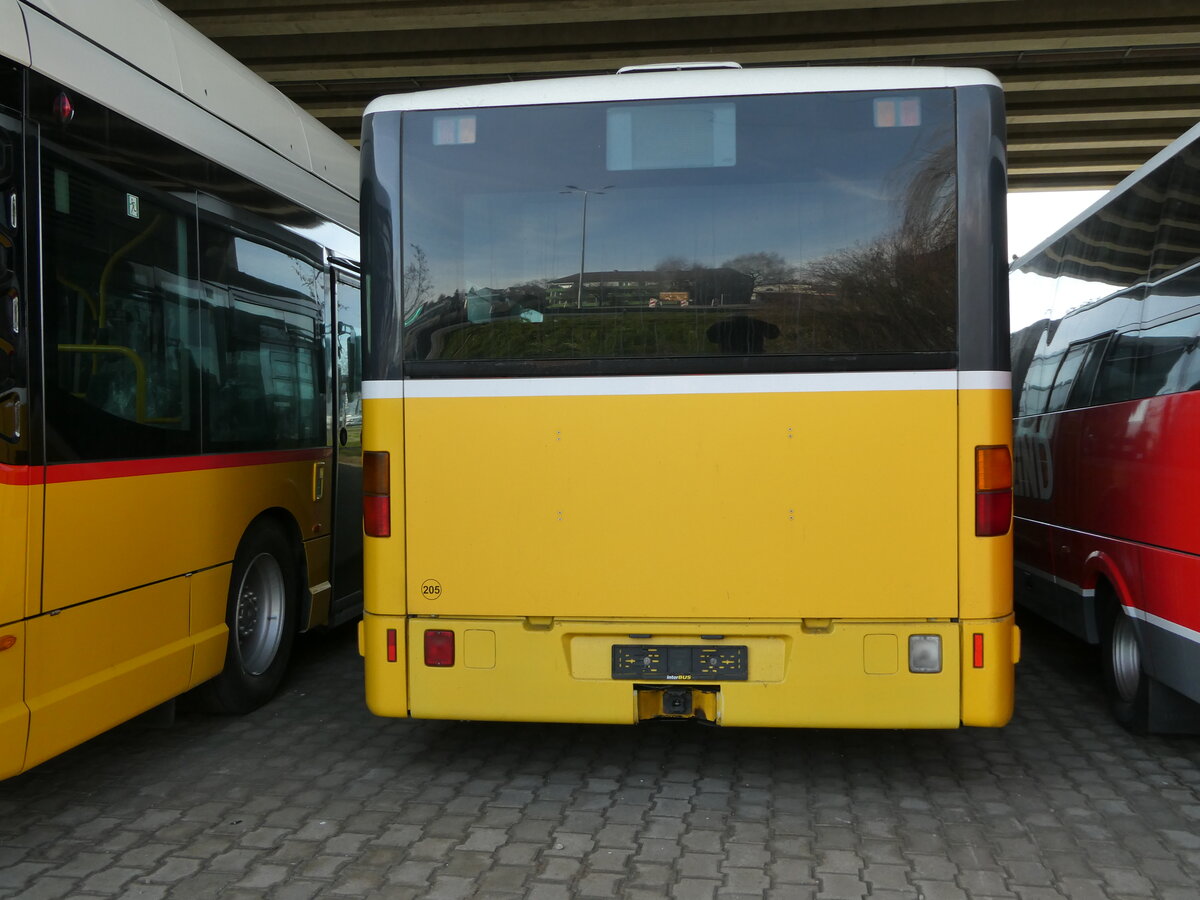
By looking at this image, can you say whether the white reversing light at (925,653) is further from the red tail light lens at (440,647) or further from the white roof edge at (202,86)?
the white roof edge at (202,86)

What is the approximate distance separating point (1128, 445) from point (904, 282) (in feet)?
6.26

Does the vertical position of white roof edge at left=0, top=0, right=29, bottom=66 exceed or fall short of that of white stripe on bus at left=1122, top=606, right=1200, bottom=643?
it exceeds it

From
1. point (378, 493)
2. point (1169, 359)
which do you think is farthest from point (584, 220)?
point (1169, 359)

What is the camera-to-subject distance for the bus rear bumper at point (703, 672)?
4.36 metres

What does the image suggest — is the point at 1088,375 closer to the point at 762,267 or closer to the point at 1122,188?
the point at 1122,188

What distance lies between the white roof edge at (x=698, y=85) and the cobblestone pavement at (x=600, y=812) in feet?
9.51

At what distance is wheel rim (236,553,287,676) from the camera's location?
6.00 metres

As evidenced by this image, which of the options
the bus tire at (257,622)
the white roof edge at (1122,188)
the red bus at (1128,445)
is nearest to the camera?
the red bus at (1128,445)

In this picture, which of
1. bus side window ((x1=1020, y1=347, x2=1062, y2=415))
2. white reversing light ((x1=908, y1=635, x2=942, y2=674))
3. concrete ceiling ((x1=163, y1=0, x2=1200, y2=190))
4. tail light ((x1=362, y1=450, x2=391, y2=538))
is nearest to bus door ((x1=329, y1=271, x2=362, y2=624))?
tail light ((x1=362, y1=450, x2=391, y2=538))

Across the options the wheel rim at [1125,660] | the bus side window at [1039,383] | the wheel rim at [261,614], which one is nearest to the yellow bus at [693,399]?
the wheel rim at [1125,660]

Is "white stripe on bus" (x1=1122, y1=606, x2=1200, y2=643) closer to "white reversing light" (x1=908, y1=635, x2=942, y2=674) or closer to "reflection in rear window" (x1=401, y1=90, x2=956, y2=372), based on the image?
"white reversing light" (x1=908, y1=635, x2=942, y2=674)

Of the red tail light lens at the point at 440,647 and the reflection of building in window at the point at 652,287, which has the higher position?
the reflection of building in window at the point at 652,287

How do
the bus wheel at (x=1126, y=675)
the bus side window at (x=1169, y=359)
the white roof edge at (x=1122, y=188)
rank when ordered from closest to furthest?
the bus side window at (x=1169, y=359)
the white roof edge at (x=1122, y=188)
the bus wheel at (x=1126, y=675)

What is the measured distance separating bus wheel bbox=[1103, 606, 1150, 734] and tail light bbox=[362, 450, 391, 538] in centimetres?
365
